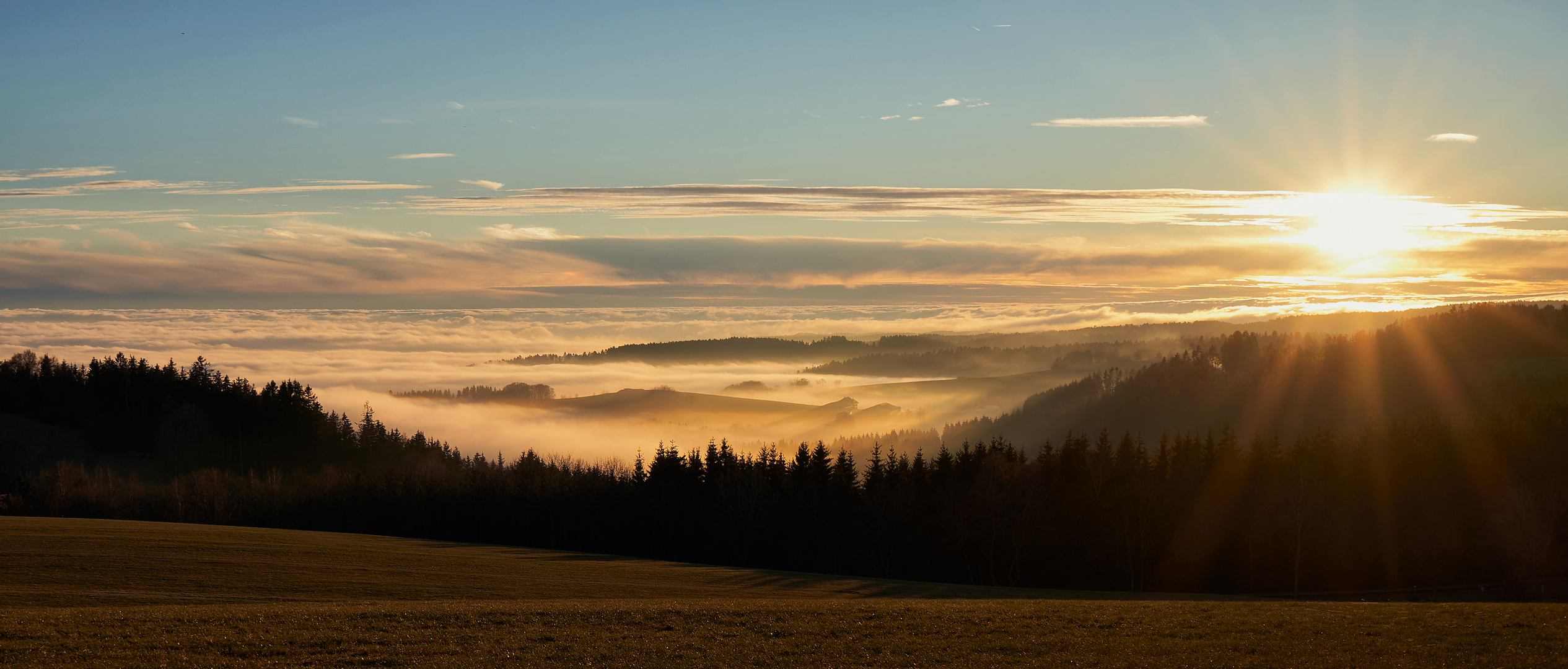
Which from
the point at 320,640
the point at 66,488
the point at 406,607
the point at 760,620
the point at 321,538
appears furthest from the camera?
the point at 66,488

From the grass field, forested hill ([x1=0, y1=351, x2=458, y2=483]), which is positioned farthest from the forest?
the grass field

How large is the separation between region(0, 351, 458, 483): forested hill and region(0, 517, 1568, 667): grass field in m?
124

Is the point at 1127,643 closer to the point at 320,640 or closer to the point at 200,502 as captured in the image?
the point at 320,640

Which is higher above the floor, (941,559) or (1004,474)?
(1004,474)

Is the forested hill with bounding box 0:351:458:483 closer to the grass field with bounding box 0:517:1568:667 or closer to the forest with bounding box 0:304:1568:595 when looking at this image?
the forest with bounding box 0:304:1568:595

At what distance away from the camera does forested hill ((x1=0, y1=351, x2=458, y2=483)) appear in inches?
6339

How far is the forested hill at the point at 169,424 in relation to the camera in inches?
6339

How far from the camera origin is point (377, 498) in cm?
12119

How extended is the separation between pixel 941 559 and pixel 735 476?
79.9ft

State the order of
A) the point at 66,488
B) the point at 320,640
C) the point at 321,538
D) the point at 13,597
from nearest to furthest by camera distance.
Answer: the point at 320,640
the point at 13,597
the point at 321,538
the point at 66,488

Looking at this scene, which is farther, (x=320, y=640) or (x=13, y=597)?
(x=13, y=597)

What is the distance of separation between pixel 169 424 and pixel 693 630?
559 ft

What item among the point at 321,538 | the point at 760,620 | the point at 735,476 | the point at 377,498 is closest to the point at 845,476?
the point at 735,476

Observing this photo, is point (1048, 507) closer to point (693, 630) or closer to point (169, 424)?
point (693, 630)
